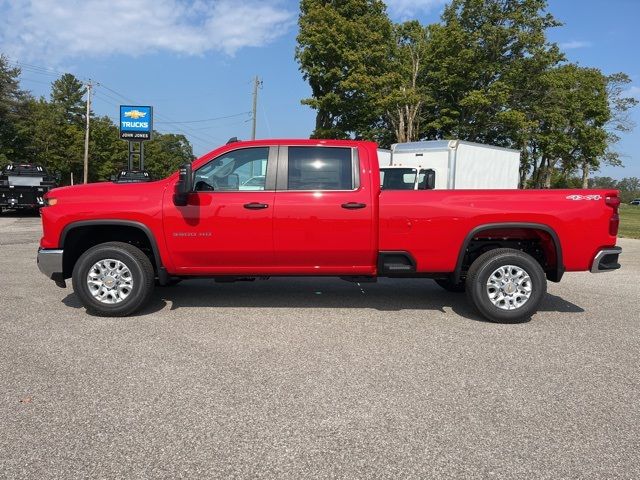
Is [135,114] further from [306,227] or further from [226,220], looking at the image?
[306,227]

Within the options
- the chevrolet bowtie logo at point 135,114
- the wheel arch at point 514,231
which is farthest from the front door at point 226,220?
the chevrolet bowtie logo at point 135,114

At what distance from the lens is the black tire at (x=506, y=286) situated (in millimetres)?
5309

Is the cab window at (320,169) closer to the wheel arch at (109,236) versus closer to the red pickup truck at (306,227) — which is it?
the red pickup truck at (306,227)

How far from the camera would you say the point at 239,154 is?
5.45 m

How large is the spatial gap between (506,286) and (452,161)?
978 cm

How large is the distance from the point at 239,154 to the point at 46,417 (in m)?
3.23

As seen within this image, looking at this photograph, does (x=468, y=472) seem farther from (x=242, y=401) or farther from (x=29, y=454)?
(x=29, y=454)

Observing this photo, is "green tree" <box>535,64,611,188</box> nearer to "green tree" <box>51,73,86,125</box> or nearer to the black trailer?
the black trailer

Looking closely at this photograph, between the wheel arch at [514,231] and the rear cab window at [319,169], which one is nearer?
the wheel arch at [514,231]

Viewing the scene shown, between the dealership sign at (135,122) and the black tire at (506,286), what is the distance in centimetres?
2811

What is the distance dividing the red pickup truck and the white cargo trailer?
9096 mm

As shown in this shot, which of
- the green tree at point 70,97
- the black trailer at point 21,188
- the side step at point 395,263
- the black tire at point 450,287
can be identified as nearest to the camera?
the side step at point 395,263

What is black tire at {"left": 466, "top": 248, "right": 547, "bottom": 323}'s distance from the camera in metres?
5.31

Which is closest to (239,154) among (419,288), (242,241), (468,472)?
(242,241)
